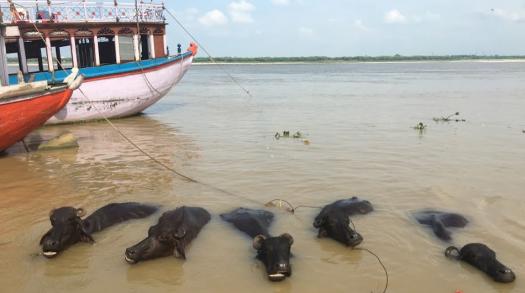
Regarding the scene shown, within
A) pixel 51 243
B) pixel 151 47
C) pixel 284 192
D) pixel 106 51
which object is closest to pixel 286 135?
pixel 284 192

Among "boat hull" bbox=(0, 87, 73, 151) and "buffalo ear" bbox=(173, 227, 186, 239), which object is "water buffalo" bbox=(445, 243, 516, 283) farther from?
"boat hull" bbox=(0, 87, 73, 151)

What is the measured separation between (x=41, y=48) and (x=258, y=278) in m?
17.9

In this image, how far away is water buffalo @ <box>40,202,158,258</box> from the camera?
6.02 m

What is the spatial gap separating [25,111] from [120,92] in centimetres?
674

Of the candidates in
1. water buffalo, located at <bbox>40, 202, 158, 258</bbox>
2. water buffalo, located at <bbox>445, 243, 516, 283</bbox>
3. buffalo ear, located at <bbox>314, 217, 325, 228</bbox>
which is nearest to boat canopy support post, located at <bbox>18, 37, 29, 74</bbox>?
water buffalo, located at <bbox>40, 202, 158, 258</bbox>

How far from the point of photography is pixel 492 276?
5.43 metres

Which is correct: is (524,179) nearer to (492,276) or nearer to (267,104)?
(492,276)

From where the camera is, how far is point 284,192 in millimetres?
8898

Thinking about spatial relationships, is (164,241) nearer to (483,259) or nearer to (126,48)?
(483,259)

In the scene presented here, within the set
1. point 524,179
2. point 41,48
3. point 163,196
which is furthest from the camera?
point 41,48

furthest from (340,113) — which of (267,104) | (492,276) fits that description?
(492,276)

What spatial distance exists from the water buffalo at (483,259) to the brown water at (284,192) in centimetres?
10

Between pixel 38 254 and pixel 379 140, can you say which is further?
pixel 379 140

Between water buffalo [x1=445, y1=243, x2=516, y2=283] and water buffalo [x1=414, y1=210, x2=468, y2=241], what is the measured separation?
0.56 metres
